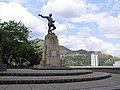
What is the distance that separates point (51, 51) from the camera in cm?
2488

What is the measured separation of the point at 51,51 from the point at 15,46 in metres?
10.3

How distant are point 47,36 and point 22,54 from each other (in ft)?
32.8

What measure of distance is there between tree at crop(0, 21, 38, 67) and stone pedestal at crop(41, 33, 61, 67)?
9110mm

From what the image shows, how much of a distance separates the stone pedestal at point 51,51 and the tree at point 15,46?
9.11m

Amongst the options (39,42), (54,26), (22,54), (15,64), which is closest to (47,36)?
(54,26)

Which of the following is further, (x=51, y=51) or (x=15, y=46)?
(x=15, y=46)

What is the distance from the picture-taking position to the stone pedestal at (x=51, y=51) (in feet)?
80.8

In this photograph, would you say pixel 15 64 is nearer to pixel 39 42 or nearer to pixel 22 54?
pixel 22 54

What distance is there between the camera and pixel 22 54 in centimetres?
3409

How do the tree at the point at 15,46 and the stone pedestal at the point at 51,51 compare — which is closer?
the stone pedestal at the point at 51,51

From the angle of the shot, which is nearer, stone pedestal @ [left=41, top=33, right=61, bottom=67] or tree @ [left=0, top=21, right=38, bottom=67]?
stone pedestal @ [left=41, top=33, right=61, bottom=67]

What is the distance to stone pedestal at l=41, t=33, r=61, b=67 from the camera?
24641mm

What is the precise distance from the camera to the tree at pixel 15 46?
111 feet

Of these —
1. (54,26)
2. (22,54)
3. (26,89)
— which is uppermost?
(54,26)
